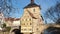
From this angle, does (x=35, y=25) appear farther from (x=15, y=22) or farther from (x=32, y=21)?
(x=15, y=22)

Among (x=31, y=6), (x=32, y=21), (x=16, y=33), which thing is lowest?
(x=16, y=33)

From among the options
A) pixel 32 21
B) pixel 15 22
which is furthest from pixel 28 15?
pixel 15 22

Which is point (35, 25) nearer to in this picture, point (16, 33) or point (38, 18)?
point (38, 18)

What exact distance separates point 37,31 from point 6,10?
27756 millimetres

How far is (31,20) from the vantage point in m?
47.0

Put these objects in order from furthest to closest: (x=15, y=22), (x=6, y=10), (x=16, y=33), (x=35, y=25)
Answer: (x=15, y=22) → (x=16, y=33) → (x=35, y=25) → (x=6, y=10)

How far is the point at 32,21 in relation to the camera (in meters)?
46.6

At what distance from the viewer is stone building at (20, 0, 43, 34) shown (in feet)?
148

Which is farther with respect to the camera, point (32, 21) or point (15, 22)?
point (15, 22)

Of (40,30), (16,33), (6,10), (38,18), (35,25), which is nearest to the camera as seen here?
(6,10)

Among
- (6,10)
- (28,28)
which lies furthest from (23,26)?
(6,10)

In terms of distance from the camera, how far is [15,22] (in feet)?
191

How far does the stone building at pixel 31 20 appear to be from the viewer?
Answer: 4517 cm

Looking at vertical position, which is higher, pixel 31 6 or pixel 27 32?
pixel 31 6
